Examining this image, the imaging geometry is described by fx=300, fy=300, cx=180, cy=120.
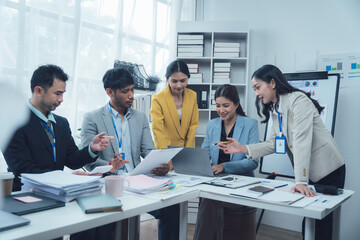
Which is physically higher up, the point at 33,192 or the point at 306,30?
the point at 306,30

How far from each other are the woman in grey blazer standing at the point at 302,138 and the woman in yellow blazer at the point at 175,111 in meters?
0.79

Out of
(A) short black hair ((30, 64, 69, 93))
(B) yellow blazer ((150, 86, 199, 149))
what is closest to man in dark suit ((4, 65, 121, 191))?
(A) short black hair ((30, 64, 69, 93))

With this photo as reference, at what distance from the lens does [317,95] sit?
288cm

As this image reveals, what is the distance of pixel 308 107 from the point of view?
67.4 inches

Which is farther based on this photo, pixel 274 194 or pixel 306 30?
pixel 306 30

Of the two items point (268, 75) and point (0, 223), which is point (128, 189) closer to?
point (0, 223)

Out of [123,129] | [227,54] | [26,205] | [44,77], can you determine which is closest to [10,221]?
[26,205]

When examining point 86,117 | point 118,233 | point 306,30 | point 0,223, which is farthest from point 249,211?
point 306,30

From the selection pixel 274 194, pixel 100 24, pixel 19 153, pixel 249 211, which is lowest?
pixel 249 211

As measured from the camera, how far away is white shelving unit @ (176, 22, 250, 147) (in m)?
3.50

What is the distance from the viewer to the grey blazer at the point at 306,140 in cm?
163

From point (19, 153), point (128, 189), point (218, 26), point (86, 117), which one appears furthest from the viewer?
point (218, 26)

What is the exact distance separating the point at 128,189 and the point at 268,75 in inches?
42.9

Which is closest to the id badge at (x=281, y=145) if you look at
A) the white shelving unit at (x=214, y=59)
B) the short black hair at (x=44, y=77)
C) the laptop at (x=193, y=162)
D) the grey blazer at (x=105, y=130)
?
the laptop at (x=193, y=162)
